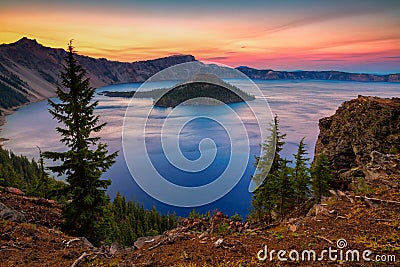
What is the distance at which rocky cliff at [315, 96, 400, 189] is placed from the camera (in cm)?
2053

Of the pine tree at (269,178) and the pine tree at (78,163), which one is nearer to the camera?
the pine tree at (78,163)

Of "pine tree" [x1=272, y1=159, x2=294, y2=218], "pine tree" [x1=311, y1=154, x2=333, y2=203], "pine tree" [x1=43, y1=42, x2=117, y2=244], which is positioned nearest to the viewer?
"pine tree" [x1=43, y1=42, x2=117, y2=244]

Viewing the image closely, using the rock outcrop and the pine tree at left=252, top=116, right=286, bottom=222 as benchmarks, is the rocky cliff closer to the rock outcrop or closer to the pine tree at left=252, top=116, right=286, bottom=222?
the pine tree at left=252, top=116, right=286, bottom=222

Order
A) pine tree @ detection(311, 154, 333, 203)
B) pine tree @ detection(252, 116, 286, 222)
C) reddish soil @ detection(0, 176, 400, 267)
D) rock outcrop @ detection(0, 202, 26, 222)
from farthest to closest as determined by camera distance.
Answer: pine tree @ detection(252, 116, 286, 222), pine tree @ detection(311, 154, 333, 203), rock outcrop @ detection(0, 202, 26, 222), reddish soil @ detection(0, 176, 400, 267)

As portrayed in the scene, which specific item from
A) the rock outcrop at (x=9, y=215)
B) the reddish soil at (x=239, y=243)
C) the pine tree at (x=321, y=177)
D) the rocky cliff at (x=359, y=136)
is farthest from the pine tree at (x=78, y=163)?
the rocky cliff at (x=359, y=136)

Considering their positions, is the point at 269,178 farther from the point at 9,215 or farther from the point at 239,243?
the point at 9,215

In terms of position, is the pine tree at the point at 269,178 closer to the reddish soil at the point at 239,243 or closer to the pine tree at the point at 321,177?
the pine tree at the point at 321,177

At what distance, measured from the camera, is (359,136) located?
75.4ft

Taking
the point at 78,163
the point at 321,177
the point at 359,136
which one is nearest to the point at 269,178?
the point at 321,177

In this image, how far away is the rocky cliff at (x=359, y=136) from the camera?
20.5 metres

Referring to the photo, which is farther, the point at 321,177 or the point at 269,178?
the point at 269,178

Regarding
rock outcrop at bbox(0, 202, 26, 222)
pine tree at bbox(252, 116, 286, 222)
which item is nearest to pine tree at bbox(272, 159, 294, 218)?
pine tree at bbox(252, 116, 286, 222)

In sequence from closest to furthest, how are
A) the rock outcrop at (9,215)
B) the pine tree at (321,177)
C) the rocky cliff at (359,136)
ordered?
the rock outcrop at (9,215) → the pine tree at (321,177) → the rocky cliff at (359,136)

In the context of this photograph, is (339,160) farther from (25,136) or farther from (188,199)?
(25,136)
